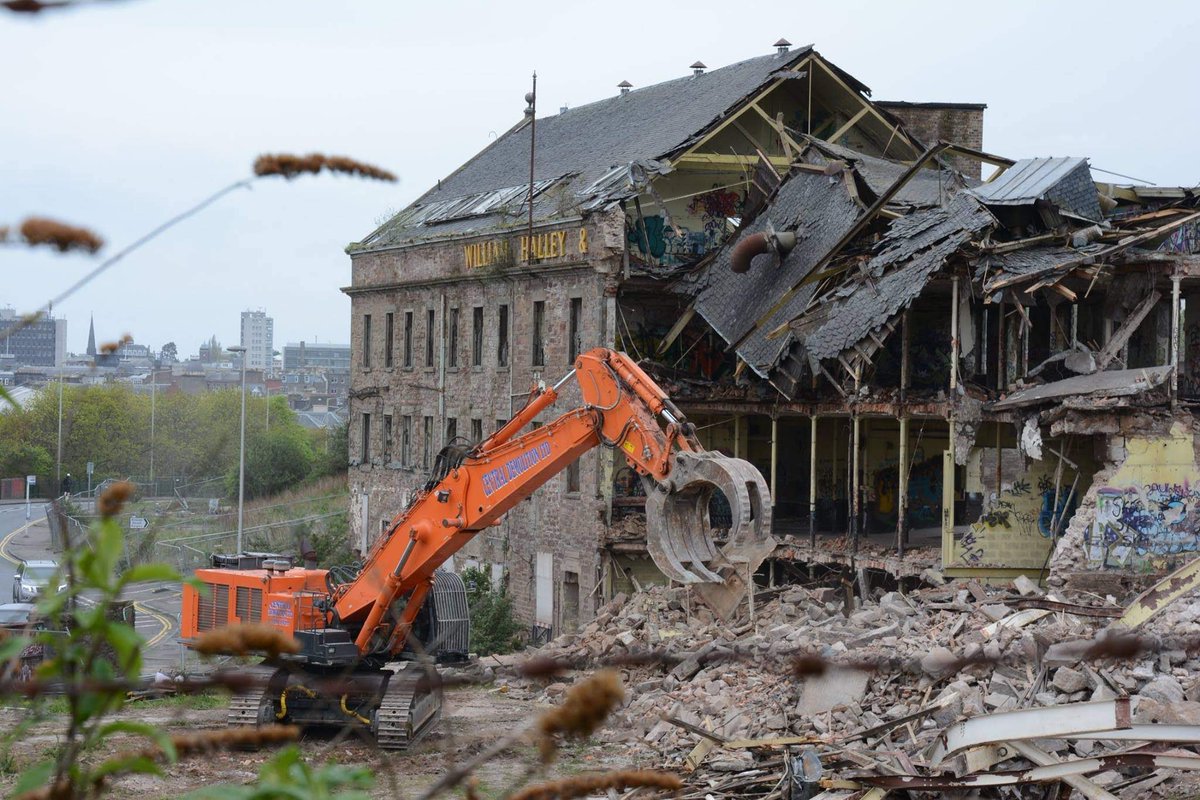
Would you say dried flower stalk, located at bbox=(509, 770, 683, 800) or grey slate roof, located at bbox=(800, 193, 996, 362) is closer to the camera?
dried flower stalk, located at bbox=(509, 770, 683, 800)

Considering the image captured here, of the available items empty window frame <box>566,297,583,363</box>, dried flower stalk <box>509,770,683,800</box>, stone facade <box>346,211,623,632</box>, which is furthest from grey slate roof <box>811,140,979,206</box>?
dried flower stalk <box>509,770,683,800</box>

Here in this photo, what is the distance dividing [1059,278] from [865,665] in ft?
68.6

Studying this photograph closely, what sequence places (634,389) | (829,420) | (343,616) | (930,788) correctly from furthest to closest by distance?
(829,420) → (343,616) → (634,389) → (930,788)

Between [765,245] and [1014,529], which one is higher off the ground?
[765,245]

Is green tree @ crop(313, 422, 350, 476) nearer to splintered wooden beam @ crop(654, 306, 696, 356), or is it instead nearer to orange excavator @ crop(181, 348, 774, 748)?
splintered wooden beam @ crop(654, 306, 696, 356)

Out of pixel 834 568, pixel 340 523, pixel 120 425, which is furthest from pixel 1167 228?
pixel 120 425

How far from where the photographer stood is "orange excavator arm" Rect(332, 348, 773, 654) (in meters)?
18.3

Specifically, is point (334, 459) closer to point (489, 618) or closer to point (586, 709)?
point (489, 618)

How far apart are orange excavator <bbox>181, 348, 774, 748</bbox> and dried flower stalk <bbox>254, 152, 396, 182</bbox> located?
1487 centimetres

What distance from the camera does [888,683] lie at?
19891 millimetres

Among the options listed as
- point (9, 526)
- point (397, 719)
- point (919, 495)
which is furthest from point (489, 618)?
point (9, 526)

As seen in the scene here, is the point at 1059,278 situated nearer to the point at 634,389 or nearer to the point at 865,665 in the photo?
the point at 634,389

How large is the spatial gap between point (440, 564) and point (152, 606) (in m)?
28.6

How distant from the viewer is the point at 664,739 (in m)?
21.1
